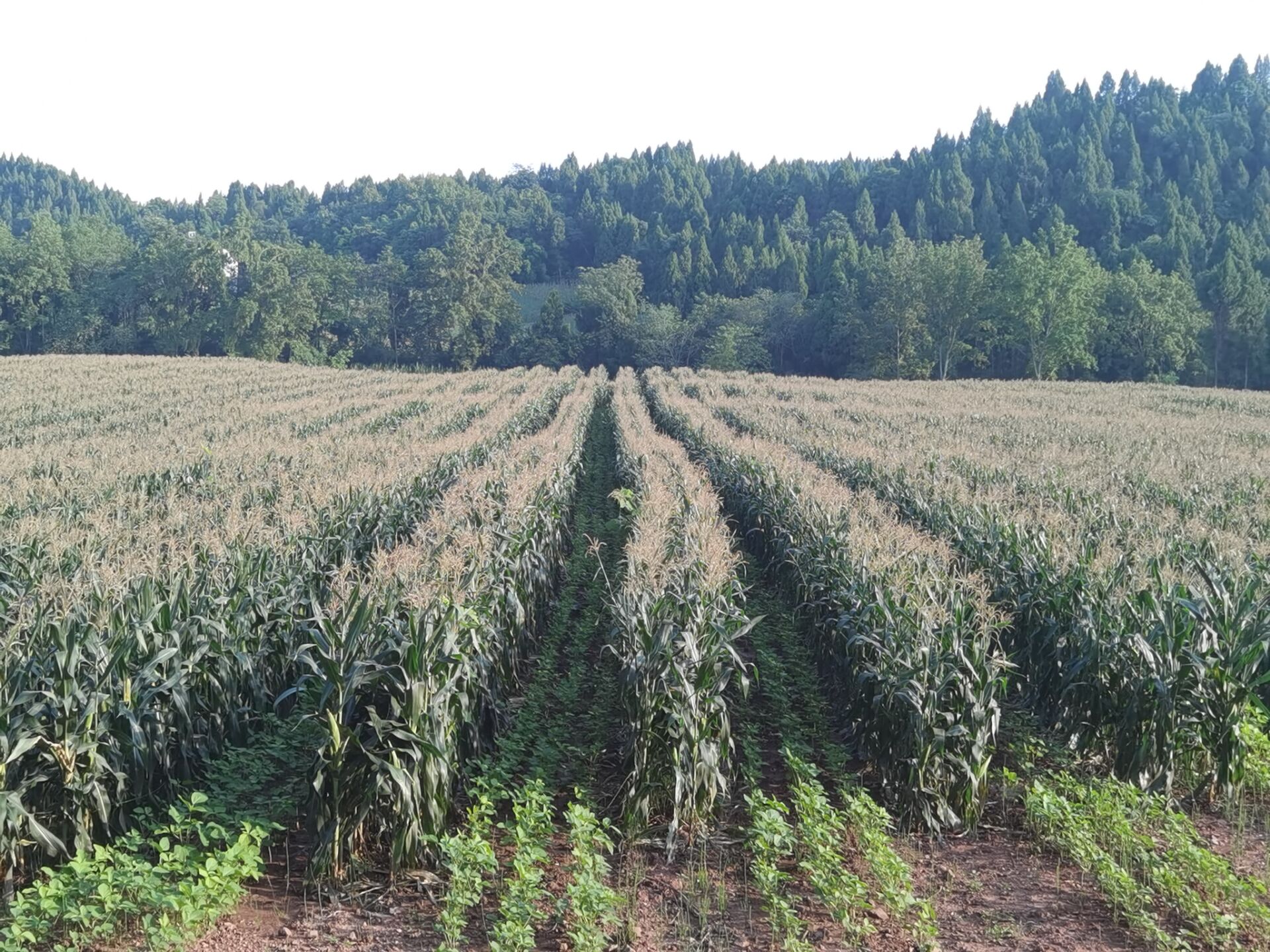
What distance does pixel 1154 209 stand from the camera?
3853 inches

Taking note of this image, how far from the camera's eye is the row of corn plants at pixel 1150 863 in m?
5.00

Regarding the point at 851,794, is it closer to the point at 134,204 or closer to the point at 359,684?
the point at 359,684

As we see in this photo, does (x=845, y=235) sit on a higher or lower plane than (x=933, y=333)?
higher

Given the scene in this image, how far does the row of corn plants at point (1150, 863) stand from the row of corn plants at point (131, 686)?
581 cm

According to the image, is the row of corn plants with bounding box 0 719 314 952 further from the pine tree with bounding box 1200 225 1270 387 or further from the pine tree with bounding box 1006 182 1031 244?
the pine tree with bounding box 1006 182 1031 244

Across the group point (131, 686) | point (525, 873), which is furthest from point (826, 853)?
point (131, 686)

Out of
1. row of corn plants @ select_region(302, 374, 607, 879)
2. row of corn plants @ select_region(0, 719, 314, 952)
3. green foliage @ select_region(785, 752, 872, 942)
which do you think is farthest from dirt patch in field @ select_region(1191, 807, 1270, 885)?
row of corn plants @ select_region(0, 719, 314, 952)

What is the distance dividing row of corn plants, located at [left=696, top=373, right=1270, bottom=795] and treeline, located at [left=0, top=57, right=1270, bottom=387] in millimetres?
62328

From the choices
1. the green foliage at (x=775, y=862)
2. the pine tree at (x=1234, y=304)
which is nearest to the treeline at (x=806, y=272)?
the pine tree at (x=1234, y=304)

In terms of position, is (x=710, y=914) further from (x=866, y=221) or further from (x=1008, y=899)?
(x=866, y=221)

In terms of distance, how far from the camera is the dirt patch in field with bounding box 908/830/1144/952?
5.12 m

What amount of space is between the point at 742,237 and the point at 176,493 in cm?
10671

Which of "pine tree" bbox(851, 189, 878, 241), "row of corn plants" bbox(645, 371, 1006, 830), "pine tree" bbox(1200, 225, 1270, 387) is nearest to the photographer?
"row of corn plants" bbox(645, 371, 1006, 830)

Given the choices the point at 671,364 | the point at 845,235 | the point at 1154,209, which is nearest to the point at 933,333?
the point at 671,364
